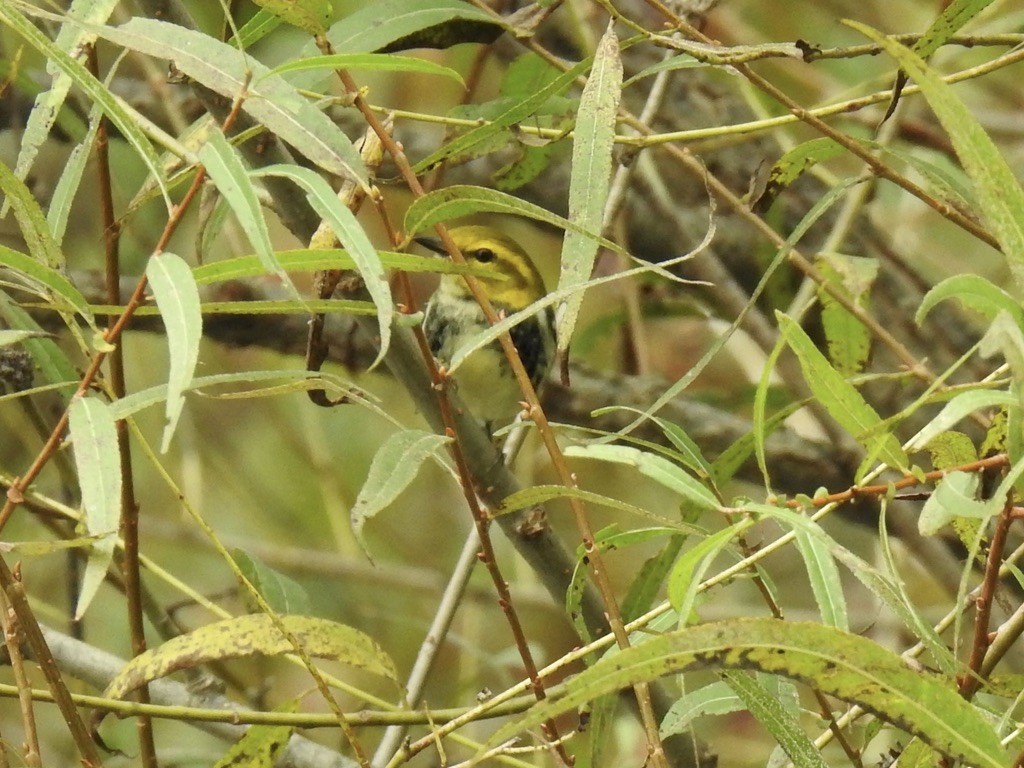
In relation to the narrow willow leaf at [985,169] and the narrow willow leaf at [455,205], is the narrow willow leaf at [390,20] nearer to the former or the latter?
the narrow willow leaf at [455,205]

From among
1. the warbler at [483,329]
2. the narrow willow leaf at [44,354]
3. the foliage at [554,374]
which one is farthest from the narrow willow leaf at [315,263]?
the warbler at [483,329]

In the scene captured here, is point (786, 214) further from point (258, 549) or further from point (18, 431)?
point (18, 431)

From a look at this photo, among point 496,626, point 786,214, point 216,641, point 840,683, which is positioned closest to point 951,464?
point 840,683

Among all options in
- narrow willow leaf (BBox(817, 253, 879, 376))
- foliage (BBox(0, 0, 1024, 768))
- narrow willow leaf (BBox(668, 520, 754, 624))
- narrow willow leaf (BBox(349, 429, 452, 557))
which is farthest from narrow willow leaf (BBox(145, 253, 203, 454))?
narrow willow leaf (BBox(817, 253, 879, 376))

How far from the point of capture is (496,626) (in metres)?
2.79

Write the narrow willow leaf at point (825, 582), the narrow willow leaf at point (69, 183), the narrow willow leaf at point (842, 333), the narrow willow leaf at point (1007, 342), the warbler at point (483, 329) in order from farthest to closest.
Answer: the warbler at point (483, 329) → the narrow willow leaf at point (842, 333) → the narrow willow leaf at point (69, 183) → the narrow willow leaf at point (825, 582) → the narrow willow leaf at point (1007, 342)

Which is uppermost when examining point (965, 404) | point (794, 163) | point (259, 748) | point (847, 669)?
point (794, 163)

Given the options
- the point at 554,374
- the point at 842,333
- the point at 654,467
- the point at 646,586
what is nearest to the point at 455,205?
the point at 654,467

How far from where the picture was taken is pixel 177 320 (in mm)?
557

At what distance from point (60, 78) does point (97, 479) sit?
249 mm

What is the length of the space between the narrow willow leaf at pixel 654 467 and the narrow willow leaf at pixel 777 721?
0.37 ft

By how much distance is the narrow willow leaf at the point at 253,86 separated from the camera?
63 centimetres

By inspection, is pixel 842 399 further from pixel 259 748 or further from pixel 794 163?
pixel 259 748

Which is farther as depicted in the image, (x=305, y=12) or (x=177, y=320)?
(x=305, y=12)
